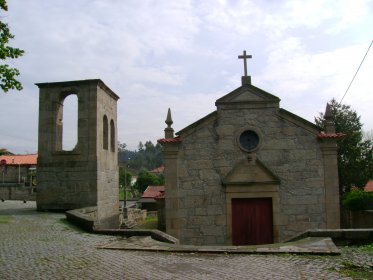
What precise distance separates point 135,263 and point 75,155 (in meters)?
8.55

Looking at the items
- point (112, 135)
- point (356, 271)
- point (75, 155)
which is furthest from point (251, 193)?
point (356, 271)

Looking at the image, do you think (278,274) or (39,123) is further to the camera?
(39,123)

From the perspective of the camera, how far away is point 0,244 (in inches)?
336

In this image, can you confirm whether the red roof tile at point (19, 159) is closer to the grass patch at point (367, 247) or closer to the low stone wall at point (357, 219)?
the low stone wall at point (357, 219)

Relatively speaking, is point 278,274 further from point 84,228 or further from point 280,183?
point 280,183

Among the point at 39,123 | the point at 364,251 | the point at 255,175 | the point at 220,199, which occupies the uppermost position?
the point at 39,123

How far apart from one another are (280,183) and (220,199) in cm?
216

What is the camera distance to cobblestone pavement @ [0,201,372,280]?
6.12 metres

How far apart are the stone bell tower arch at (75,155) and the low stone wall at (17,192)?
44.6ft

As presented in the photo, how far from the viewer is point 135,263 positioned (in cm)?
700

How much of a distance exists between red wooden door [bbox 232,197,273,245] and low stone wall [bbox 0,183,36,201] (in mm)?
18569

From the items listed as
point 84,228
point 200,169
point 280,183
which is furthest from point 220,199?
point 84,228

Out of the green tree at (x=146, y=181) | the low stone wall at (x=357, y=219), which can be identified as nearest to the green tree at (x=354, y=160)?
the low stone wall at (x=357, y=219)

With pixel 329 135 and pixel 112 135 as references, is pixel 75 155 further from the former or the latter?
pixel 329 135
